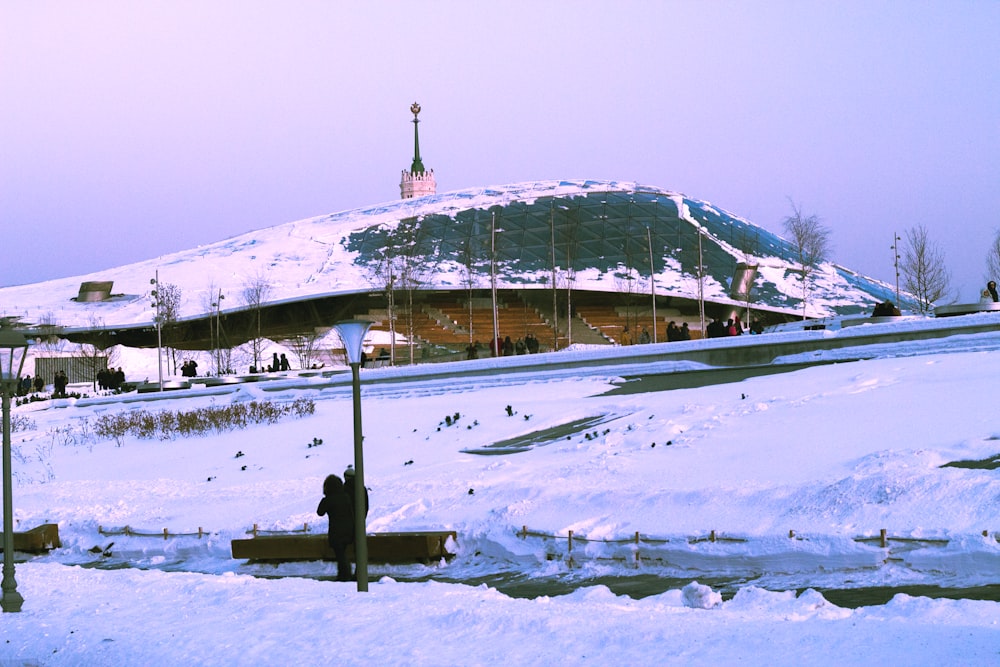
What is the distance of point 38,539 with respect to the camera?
1659 centimetres

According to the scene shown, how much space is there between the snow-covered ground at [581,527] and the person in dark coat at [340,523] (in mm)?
393

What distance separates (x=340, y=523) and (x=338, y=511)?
14 cm

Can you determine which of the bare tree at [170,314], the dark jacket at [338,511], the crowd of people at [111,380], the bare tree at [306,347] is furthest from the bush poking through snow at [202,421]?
the bare tree at [170,314]

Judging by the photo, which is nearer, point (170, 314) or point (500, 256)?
point (170, 314)

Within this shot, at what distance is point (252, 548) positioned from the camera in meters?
14.4

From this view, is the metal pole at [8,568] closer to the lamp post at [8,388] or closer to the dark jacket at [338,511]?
the lamp post at [8,388]

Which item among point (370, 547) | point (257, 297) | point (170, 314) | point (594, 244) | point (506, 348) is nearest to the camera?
point (370, 547)

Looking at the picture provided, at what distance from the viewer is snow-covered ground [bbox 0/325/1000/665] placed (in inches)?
329

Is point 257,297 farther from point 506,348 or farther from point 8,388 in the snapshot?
point 8,388

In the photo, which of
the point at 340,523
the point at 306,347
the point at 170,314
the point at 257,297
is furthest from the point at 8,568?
the point at 257,297

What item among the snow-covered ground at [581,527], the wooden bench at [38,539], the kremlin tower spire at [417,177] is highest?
the kremlin tower spire at [417,177]

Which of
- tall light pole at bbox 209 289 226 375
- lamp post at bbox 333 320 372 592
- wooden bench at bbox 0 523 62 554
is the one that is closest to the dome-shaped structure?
tall light pole at bbox 209 289 226 375

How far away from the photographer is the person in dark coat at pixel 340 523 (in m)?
13.2

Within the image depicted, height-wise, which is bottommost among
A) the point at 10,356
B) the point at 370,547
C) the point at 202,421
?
the point at 370,547
